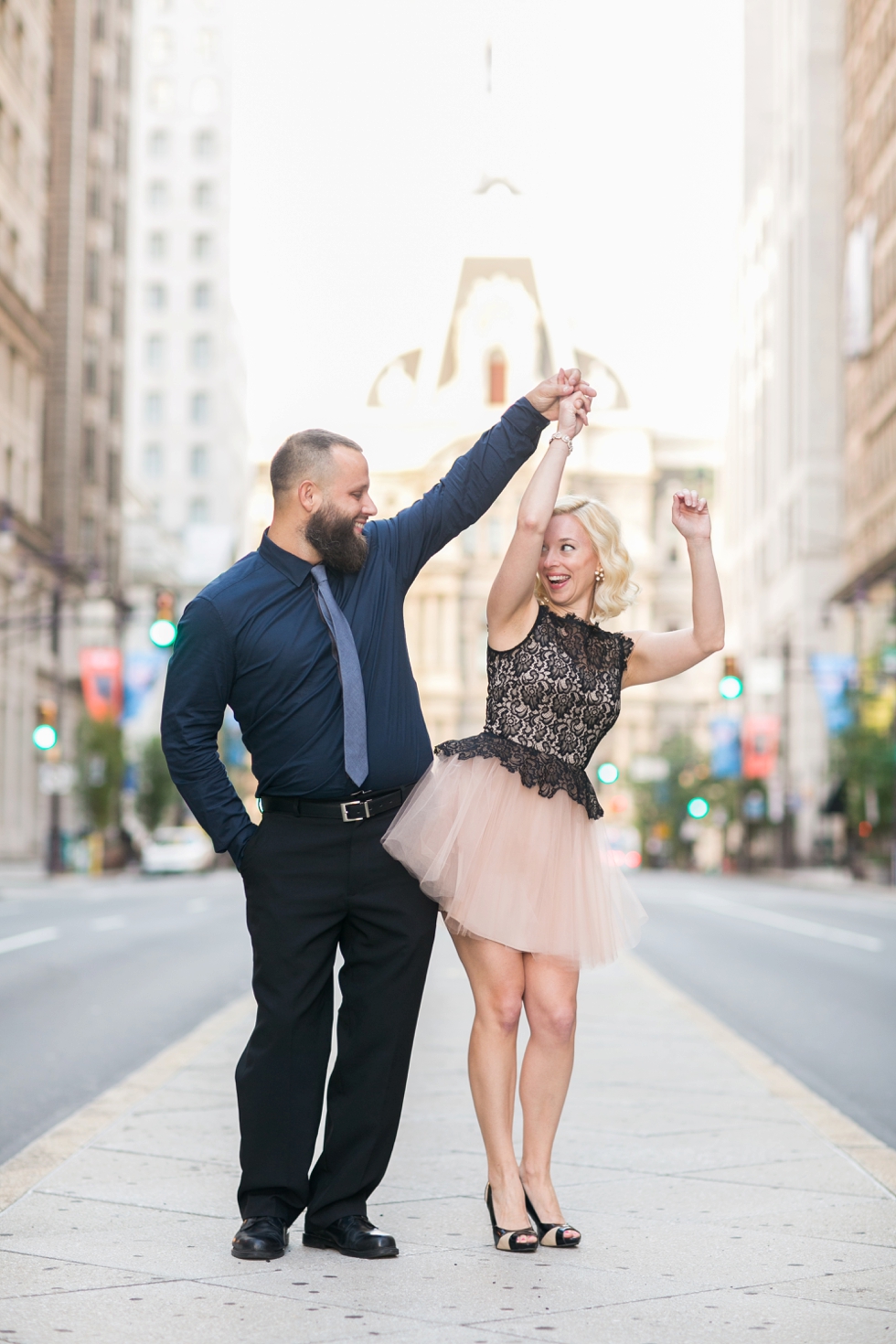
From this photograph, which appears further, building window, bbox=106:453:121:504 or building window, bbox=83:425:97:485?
building window, bbox=106:453:121:504

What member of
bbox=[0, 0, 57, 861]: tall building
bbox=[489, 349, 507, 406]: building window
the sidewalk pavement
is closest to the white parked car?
bbox=[0, 0, 57, 861]: tall building

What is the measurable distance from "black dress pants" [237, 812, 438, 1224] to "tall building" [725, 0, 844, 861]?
208ft

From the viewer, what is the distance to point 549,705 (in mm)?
5238

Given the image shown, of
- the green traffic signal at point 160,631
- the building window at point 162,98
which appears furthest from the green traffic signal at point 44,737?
the building window at point 162,98

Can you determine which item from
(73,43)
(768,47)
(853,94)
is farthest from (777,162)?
(73,43)

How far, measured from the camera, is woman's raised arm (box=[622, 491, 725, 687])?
548 centimetres

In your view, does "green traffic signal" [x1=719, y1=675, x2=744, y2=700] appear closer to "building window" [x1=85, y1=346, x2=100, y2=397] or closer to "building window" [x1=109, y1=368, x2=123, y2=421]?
"building window" [x1=85, y1=346, x2=100, y2=397]

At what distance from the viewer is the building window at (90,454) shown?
229 ft

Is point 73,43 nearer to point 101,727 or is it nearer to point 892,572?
point 101,727

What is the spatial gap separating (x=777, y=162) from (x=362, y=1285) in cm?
9361

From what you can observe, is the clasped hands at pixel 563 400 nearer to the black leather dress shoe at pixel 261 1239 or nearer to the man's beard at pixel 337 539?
the man's beard at pixel 337 539

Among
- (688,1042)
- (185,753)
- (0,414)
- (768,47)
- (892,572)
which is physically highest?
(768,47)

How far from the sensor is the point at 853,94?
72.1m

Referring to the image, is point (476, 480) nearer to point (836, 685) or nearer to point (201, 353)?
point (836, 685)
